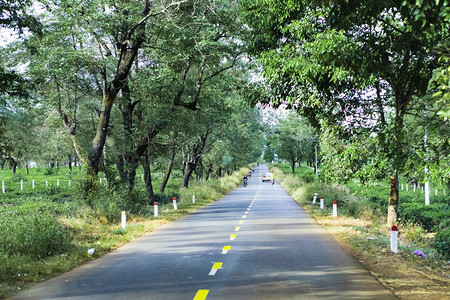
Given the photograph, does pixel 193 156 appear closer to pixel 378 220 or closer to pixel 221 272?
pixel 378 220

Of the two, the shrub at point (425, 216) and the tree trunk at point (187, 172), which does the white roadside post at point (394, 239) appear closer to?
the shrub at point (425, 216)

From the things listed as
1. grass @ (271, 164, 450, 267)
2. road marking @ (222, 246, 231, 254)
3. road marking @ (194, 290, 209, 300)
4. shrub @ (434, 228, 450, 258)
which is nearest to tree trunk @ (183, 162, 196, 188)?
grass @ (271, 164, 450, 267)

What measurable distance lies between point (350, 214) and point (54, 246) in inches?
602

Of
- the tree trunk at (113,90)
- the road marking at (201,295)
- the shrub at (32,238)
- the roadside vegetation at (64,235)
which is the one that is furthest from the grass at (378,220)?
Result: the tree trunk at (113,90)

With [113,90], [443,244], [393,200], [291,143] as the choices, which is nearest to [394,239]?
[393,200]

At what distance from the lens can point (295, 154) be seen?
293 ft

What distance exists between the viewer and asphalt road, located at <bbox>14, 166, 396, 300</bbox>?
6.75m

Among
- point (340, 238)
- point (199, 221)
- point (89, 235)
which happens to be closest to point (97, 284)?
point (89, 235)

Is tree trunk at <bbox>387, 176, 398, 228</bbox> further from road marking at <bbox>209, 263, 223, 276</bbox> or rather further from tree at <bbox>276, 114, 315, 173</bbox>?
tree at <bbox>276, 114, 315, 173</bbox>

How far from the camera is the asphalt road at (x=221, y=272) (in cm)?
675

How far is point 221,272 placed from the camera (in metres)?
8.19

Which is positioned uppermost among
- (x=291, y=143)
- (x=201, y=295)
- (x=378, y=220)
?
(x=291, y=143)

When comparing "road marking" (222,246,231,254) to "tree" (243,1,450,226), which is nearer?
"tree" (243,1,450,226)

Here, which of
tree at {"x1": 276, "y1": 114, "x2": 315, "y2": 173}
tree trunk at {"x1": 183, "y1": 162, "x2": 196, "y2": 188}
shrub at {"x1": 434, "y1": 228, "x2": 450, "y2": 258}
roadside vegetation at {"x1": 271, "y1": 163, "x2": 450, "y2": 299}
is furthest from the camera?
tree at {"x1": 276, "y1": 114, "x2": 315, "y2": 173}
